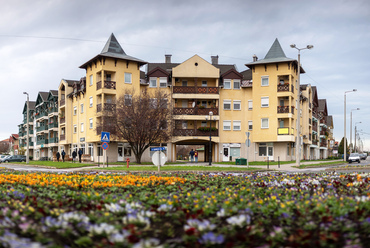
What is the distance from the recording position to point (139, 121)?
4466 centimetres

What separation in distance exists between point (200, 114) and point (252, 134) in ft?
24.6

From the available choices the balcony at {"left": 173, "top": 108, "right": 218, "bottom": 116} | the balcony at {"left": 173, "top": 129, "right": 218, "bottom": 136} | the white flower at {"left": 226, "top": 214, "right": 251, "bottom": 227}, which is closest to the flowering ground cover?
the white flower at {"left": 226, "top": 214, "right": 251, "bottom": 227}

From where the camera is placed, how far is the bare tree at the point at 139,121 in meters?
44.9

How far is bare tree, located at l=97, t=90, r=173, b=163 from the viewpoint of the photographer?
147 ft

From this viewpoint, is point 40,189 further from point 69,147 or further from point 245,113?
point 69,147

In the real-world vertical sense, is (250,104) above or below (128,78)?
below

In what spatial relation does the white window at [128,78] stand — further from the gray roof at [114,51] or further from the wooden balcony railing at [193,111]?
the wooden balcony railing at [193,111]

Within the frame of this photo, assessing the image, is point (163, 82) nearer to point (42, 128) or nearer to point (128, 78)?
point (128, 78)

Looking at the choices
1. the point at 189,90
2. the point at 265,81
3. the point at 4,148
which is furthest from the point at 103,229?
the point at 4,148

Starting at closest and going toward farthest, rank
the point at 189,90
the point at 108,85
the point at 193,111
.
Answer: the point at 108,85 → the point at 193,111 → the point at 189,90

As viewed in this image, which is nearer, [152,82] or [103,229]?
[103,229]

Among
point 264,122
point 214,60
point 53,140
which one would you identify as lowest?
point 53,140

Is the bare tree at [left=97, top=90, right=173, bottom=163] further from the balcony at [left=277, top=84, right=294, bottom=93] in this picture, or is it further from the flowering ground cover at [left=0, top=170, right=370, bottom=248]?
the flowering ground cover at [left=0, top=170, right=370, bottom=248]

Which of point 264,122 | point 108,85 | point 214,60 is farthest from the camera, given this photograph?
point 214,60
